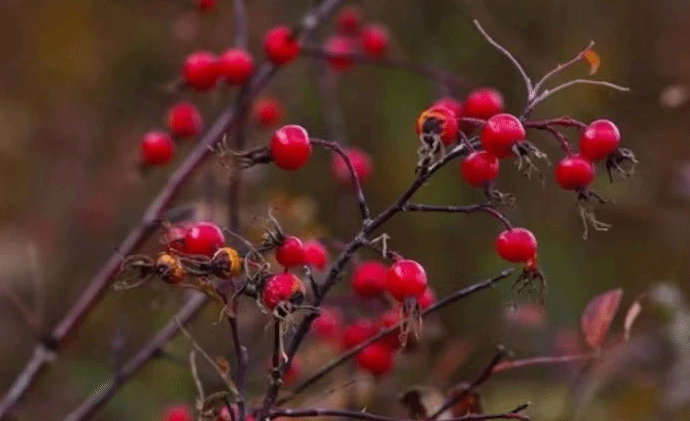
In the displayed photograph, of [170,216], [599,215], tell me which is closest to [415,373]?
[599,215]

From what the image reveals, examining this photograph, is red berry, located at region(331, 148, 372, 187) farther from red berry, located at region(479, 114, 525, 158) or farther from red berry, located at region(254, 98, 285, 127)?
red berry, located at region(479, 114, 525, 158)

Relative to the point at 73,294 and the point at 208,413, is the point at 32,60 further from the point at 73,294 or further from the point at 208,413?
the point at 208,413

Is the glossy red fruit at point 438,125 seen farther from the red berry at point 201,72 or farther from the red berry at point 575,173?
the red berry at point 201,72

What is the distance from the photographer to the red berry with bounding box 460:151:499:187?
1.08 meters

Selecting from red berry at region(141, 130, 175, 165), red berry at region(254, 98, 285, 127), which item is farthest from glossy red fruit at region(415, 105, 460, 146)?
red berry at region(254, 98, 285, 127)

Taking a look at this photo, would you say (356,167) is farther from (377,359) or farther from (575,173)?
(575,173)

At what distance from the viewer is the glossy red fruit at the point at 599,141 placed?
3.62 ft

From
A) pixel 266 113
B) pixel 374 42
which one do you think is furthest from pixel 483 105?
pixel 266 113

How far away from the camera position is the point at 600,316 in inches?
56.1

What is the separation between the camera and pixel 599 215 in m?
2.88

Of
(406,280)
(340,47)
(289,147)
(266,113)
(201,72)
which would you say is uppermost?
(289,147)

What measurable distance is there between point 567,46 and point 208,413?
3.13 m

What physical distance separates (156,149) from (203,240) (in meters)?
0.86

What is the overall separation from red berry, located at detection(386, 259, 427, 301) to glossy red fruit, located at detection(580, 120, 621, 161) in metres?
0.21
